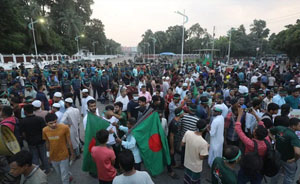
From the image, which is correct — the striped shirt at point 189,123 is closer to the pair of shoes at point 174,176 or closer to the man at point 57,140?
the pair of shoes at point 174,176

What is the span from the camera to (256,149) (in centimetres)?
270

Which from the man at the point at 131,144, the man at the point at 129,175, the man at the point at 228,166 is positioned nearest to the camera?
the man at the point at 129,175

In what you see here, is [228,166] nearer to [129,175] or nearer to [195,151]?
[195,151]

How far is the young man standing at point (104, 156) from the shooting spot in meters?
2.74

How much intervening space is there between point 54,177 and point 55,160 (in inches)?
44.4

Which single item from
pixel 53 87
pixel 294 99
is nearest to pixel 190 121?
pixel 294 99

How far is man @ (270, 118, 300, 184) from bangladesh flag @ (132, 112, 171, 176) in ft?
6.83

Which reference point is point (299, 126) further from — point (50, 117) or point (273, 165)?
point (50, 117)

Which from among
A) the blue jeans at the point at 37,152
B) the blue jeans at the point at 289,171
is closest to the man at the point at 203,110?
the blue jeans at the point at 289,171

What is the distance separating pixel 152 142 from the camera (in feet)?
11.7

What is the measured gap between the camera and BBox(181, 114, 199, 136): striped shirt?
143 inches

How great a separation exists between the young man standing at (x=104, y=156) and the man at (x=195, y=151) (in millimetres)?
1309

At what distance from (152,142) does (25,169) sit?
2.13 metres

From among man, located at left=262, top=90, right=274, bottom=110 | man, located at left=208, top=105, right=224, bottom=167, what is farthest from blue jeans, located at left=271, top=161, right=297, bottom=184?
man, located at left=262, top=90, right=274, bottom=110
